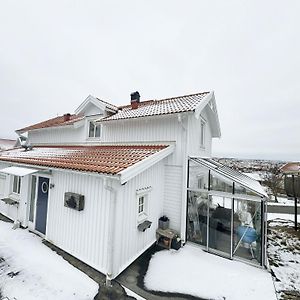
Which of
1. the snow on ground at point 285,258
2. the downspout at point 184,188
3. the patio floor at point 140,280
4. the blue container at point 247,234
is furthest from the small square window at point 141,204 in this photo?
the snow on ground at point 285,258

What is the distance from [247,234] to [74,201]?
274 inches

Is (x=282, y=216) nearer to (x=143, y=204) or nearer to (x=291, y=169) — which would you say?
(x=291, y=169)

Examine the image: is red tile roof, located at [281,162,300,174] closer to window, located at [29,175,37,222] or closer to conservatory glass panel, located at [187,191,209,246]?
conservatory glass panel, located at [187,191,209,246]

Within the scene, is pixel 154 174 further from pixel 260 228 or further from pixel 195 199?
pixel 260 228

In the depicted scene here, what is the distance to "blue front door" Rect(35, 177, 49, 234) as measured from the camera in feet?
26.3

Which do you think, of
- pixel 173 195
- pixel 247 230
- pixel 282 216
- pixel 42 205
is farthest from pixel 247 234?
pixel 282 216

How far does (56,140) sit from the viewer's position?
47.8 feet

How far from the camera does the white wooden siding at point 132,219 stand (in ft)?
18.6

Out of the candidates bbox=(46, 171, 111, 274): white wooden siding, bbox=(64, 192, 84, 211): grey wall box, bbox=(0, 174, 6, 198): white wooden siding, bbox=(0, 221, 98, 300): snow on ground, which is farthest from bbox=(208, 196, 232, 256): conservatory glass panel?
bbox=(0, 174, 6, 198): white wooden siding

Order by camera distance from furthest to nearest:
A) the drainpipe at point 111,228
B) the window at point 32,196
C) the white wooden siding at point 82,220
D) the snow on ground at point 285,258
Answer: the window at point 32,196, the white wooden siding at point 82,220, the snow on ground at point 285,258, the drainpipe at point 111,228

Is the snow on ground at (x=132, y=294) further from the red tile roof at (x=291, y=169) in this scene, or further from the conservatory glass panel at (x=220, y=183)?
the red tile roof at (x=291, y=169)

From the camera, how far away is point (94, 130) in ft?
41.0

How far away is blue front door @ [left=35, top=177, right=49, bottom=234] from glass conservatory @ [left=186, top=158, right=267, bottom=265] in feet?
22.2

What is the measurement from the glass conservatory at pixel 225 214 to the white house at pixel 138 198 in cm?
4
